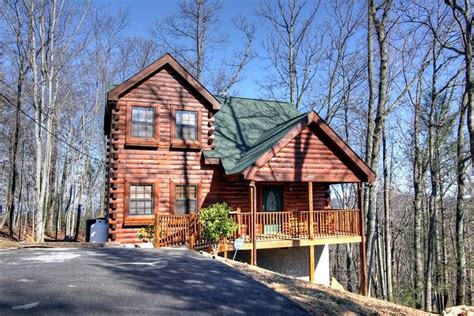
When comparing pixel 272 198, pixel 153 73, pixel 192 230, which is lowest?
pixel 192 230

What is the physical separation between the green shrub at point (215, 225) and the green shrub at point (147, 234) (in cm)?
220

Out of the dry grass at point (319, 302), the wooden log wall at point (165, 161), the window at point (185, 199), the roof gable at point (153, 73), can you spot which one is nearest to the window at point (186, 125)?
the wooden log wall at point (165, 161)

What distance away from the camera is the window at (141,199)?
13188 millimetres

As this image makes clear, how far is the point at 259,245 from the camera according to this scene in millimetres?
12344

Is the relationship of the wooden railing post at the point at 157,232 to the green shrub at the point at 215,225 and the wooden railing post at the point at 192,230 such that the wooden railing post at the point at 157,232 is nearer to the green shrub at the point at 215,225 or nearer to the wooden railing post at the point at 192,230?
the wooden railing post at the point at 192,230

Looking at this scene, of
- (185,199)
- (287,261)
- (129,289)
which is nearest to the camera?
(129,289)

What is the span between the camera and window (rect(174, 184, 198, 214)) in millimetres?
13734

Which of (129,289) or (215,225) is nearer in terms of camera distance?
(129,289)

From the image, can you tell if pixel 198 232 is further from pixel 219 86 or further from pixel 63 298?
pixel 219 86

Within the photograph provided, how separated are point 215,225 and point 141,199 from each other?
11.1 feet

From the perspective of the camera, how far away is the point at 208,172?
561 inches

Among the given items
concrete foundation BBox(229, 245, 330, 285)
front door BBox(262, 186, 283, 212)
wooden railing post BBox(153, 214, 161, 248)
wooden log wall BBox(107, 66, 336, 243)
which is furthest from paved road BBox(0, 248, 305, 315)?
front door BBox(262, 186, 283, 212)

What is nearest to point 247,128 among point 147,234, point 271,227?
point 271,227

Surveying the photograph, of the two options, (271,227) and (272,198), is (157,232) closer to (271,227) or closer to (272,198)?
(271,227)
